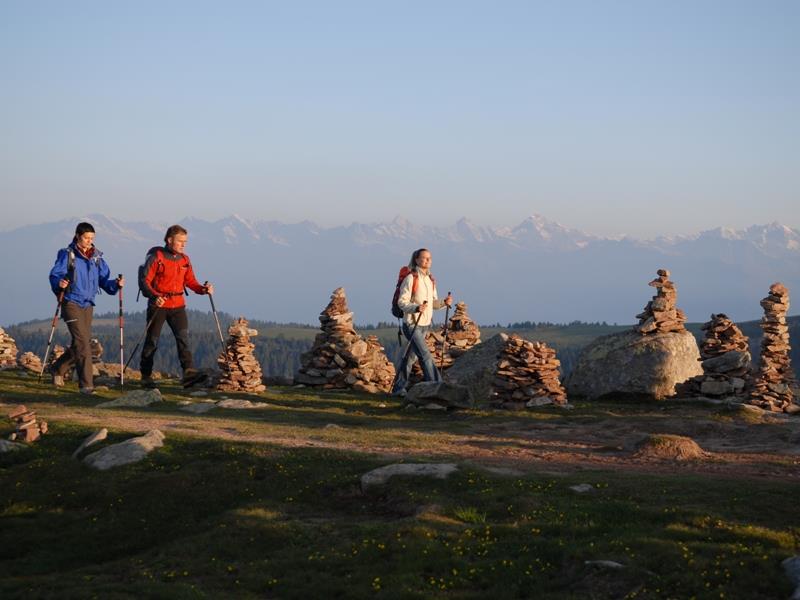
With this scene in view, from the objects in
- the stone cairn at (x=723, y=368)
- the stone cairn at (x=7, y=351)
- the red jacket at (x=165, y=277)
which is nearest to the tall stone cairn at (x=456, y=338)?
the stone cairn at (x=723, y=368)

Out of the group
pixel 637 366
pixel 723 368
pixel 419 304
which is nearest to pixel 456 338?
pixel 637 366

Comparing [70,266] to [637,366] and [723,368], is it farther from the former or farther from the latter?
[723,368]

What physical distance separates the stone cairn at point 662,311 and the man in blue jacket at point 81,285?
18.9m

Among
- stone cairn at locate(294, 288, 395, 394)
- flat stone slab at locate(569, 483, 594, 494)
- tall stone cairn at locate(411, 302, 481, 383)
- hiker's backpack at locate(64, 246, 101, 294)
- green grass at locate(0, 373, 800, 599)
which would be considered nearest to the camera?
green grass at locate(0, 373, 800, 599)

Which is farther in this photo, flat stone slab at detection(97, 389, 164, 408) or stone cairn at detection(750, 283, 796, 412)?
stone cairn at detection(750, 283, 796, 412)

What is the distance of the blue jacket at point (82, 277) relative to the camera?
28.1 metres

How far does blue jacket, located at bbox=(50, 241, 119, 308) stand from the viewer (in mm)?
28078

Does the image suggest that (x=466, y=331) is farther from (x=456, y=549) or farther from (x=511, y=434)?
(x=456, y=549)

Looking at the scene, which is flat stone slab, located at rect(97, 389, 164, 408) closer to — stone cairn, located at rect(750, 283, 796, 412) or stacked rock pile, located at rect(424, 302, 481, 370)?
stacked rock pile, located at rect(424, 302, 481, 370)

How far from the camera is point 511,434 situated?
78.8ft

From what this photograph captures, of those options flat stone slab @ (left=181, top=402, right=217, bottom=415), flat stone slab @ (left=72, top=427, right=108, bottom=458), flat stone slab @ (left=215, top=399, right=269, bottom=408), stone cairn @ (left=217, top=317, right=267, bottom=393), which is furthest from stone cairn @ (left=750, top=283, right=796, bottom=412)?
flat stone slab @ (left=72, top=427, right=108, bottom=458)

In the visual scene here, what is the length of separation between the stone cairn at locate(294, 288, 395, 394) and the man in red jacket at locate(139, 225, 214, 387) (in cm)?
874

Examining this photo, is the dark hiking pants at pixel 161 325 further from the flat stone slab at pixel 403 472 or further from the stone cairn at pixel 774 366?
the stone cairn at pixel 774 366

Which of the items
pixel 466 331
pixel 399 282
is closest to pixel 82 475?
pixel 399 282
